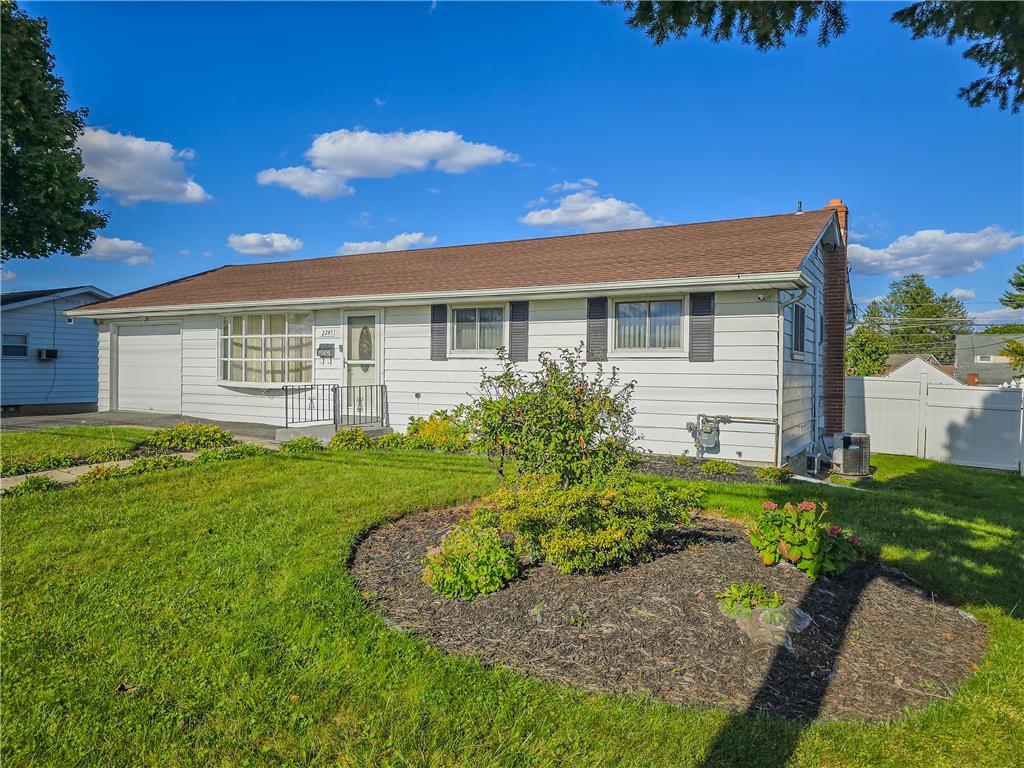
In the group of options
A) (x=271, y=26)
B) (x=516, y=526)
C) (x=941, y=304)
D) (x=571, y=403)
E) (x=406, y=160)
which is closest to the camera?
(x=516, y=526)

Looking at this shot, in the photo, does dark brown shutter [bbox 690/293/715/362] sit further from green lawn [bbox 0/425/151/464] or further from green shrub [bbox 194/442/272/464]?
green lawn [bbox 0/425/151/464]

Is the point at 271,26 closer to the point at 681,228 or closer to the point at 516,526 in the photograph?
the point at 681,228

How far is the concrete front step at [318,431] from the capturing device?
10281 millimetres

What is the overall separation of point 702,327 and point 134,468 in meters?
7.91

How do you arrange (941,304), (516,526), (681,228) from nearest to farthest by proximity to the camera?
(516,526) → (681,228) → (941,304)

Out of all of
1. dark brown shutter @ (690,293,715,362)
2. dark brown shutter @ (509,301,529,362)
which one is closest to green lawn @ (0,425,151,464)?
dark brown shutter @ (509,301,529,362)

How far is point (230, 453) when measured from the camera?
8258mm

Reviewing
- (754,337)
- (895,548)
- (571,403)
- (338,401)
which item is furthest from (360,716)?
(338,401)

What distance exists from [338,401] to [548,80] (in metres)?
7.93

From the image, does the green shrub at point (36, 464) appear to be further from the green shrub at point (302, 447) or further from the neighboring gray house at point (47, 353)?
the neighboring gray house at point (47, 353)

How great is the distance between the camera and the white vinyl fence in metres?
11.5

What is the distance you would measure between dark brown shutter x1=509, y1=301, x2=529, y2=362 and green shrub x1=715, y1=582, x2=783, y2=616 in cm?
706

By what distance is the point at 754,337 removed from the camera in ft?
28.2

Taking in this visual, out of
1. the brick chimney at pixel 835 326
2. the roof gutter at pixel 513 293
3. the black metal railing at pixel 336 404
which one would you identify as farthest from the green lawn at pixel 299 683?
the brick chimney at pixel 835 326
